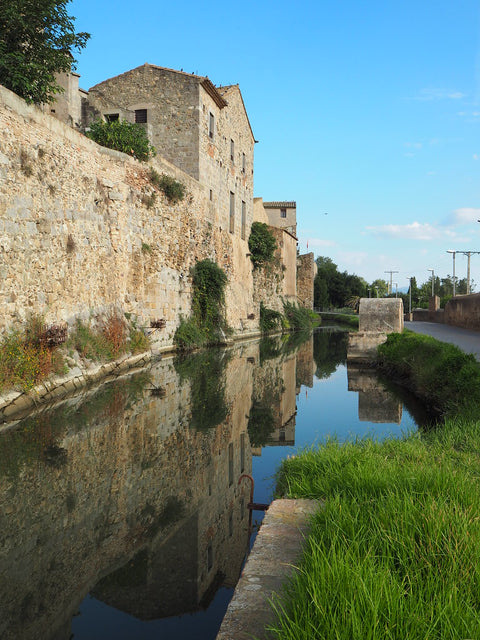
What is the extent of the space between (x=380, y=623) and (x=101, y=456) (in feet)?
15.6

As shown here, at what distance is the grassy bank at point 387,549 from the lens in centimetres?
207

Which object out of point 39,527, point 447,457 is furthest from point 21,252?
point 447,457

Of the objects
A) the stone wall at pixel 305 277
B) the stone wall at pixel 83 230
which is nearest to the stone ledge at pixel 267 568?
the stone wall at pixel 83 230

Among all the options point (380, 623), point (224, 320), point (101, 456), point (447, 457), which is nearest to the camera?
point (380, 623)

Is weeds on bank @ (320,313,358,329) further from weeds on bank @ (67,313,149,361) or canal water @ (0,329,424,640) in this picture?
canal water @ (0,329,424,640)

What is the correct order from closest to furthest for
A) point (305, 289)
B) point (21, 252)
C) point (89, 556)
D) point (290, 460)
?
1. point (89, 556)
2. point (290, 460)
3. point (21, 252)
4. point (305, 289)

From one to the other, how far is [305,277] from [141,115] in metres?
35.9

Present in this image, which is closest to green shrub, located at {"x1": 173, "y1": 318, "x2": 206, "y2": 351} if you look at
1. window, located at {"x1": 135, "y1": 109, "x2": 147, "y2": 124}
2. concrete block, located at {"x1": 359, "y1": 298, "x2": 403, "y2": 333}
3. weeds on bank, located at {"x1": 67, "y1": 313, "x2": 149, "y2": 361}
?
weeds on bank, located at {"x1": 67, "y1": 313, "x2": 149, "y2": 361}

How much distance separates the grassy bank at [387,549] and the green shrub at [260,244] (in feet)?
88.8

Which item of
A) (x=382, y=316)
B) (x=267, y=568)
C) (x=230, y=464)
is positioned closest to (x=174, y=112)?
(x=382, y=316)

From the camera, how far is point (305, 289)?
5631 centimetres

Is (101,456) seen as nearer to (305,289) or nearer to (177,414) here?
(177,414)

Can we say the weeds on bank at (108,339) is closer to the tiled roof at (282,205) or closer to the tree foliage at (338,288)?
the tiled roof at (282,205)

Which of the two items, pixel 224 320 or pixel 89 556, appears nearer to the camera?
pixel 89 556
